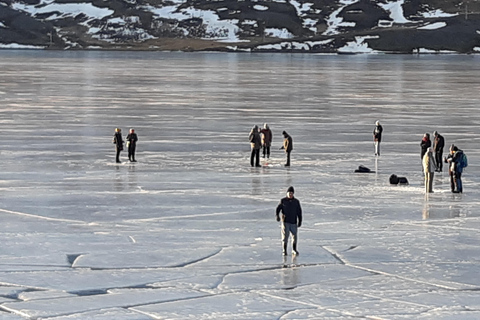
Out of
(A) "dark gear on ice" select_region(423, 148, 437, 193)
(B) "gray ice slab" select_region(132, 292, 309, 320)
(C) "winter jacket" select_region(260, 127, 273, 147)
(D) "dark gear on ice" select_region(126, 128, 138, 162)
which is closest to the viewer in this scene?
(B) "gray ice slab" select_region(132, 292, 309, 320)

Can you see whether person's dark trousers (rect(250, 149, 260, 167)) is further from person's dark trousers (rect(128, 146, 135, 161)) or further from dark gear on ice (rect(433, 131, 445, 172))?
dark gear on ice (rect(433, 131, 445, 172))

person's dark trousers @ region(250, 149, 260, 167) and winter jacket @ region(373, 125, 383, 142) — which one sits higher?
winter jacket @ region(373, 125, 383, 142)

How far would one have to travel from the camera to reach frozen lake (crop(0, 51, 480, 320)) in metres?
15.2

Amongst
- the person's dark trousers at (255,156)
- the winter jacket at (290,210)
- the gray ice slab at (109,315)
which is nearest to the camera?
the gray ice slab at (109,315)

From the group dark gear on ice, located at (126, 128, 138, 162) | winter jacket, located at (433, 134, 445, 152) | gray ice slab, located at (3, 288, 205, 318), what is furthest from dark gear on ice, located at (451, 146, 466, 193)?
gray ice slab, located at (3, 288, 205, 318)

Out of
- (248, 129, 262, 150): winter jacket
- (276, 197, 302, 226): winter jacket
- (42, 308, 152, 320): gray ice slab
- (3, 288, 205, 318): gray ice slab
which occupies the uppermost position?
(248, 129, 262, 150): winter jacket

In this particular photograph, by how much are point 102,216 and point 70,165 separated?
8.90m

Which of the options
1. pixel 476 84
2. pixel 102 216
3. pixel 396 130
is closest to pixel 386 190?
pixel 102 216

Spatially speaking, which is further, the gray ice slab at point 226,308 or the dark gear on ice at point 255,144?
the dark gear on ice at point 255,144

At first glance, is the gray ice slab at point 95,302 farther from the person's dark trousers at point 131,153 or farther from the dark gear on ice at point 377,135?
the dark gear on ice at point 377,135

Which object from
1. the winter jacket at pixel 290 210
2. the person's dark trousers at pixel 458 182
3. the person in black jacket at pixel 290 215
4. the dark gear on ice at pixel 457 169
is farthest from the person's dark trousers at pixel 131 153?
the winter jacket at pixel 290 210

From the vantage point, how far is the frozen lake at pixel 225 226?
Answer: 597 inches

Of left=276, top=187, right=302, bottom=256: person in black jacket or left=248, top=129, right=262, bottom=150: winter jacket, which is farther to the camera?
left=248, top=129, right=262, bottom=150: winter jacket

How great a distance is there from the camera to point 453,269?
17422mm
